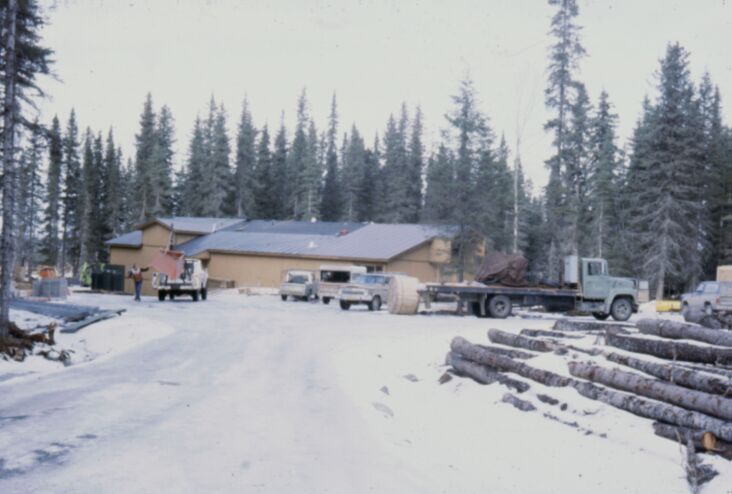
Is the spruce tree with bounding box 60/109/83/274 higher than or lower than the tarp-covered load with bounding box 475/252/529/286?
higher

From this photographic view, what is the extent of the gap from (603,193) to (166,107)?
5749 centimetres

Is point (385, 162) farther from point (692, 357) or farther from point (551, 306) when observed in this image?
point (692, 357)

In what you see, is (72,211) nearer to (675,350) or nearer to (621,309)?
(621,309)

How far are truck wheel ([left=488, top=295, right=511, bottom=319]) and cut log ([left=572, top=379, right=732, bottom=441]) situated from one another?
62.4 ft

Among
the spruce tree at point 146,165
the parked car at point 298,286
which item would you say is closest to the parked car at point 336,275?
the parked car at point 298,286

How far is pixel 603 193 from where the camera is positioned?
50344 millimetres

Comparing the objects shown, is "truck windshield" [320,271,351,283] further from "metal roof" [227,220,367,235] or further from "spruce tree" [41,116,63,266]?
"spruce tree" [41,116,63,266]

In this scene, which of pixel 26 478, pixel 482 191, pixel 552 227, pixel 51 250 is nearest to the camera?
pixel 26 478

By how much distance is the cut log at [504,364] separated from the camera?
959 centimetres

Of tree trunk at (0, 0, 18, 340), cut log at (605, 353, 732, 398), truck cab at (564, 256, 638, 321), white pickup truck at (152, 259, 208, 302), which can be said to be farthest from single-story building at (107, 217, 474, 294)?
cut log at (605, 353, 732, 398)

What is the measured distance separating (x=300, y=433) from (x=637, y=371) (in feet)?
15.0

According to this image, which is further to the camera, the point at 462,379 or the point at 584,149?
the point at 584,149

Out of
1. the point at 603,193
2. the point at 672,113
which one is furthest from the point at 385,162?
the point at 672,113

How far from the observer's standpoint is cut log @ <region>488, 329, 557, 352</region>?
36.6 feet
